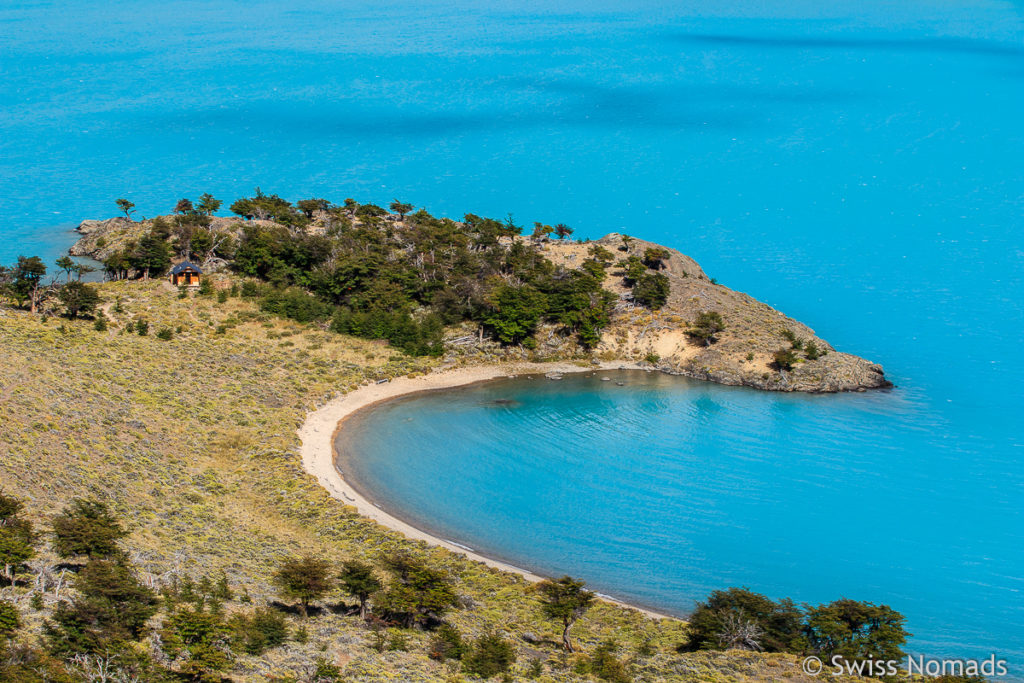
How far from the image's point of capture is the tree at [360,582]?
4481 cm

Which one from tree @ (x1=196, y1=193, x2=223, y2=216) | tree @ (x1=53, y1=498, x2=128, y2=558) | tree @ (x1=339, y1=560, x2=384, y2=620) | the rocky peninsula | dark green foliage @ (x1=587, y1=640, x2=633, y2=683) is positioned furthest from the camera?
tree @ (x1=196, y1=193, x2=223, y2=216)

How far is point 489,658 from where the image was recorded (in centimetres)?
4012

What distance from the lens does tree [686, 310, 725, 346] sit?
263 feet

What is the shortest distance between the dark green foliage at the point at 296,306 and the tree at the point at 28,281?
17.0 meters

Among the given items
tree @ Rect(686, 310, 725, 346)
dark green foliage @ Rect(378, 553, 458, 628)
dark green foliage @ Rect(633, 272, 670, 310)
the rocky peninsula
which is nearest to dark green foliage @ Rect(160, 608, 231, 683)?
dark green foliage @ Rect(378, 553, 458, 628)

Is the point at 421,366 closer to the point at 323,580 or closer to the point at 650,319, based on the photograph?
the point at 650,319

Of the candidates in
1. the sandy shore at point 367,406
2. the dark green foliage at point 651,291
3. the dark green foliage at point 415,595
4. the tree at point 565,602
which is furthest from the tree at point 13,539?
the dark green foliage at point 651,291

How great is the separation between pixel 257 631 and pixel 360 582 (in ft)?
19.4

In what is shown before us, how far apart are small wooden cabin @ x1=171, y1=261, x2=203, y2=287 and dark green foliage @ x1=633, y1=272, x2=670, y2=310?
125 feet

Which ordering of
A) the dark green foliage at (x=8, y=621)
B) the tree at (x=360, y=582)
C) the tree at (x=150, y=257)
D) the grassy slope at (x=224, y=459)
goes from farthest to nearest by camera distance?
the tree at (x=150, y=257) < the tree at (x=360, y=582) < the grassy slope at (x=224, y=459) < the dark green foliage at (x=8, y=621)

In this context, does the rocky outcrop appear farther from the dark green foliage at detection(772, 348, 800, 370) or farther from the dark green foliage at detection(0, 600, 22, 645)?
the dark green foliage at detection(0, 600, 22, 645)

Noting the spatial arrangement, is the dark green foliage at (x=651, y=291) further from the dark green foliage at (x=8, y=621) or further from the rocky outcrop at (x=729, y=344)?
the dark green foliage at (x=8, y=621)

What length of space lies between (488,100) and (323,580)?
444 ft

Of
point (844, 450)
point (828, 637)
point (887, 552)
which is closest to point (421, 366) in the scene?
point (844, 450)
